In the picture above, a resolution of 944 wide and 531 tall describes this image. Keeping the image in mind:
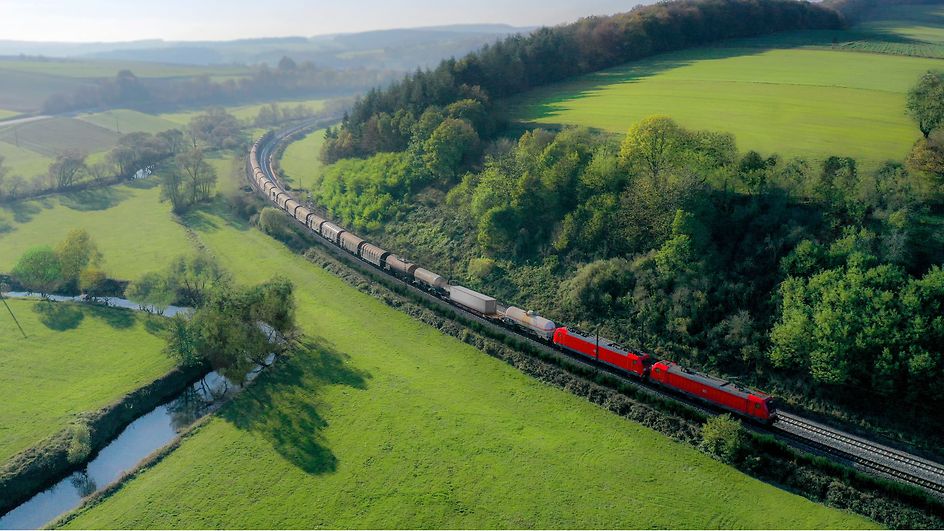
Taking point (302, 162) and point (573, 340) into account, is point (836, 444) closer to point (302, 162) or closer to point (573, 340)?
point (573, 340)

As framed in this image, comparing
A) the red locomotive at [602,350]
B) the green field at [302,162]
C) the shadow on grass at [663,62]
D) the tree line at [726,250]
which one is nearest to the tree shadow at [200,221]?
the green field at [302,162]

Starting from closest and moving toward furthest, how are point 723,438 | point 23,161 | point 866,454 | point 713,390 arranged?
point 866,454, point 723,438, point 713,390, point 23,161

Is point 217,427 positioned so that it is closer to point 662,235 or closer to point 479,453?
point 479,453

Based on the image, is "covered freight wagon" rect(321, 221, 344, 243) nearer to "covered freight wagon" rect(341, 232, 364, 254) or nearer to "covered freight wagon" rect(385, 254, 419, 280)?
"covered freight wagon" rect(341, 232, 364, 254)

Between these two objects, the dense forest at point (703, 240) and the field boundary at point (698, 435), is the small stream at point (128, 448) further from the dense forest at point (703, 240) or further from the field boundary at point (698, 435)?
the dense forest at point (703, 240)

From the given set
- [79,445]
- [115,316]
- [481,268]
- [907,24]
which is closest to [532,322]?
[481,268]

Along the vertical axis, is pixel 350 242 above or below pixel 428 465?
above
